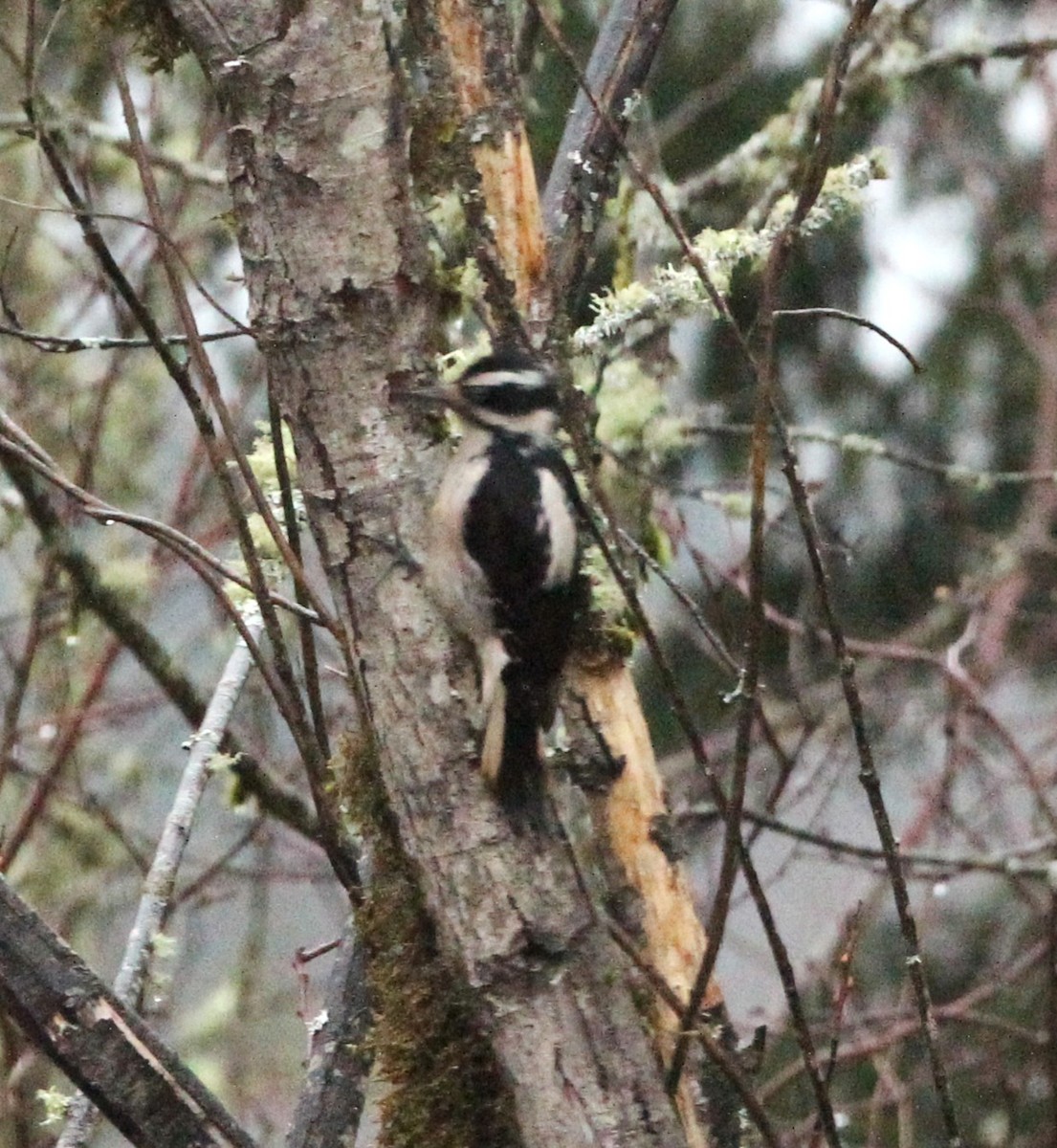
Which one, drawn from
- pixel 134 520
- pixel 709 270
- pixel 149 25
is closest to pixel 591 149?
pixel 709 270

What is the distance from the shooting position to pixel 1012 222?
21.4ft

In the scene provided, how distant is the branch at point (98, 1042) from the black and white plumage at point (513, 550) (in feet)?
1.67

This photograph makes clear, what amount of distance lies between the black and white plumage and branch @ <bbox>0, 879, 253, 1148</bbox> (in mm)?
509

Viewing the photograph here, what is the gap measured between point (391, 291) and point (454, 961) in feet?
2.69

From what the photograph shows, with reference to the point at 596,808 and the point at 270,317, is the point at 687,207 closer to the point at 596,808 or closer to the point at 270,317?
the point at 596,808

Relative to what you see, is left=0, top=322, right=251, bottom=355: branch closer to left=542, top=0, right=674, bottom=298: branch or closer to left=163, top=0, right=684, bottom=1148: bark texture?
left=163, top=0, right=684, bottom=1148: bark texture

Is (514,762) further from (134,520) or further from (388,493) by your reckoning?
(134,520)

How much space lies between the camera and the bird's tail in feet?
6.41

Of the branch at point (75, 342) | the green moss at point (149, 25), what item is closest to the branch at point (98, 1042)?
the branch at point (75, 342)

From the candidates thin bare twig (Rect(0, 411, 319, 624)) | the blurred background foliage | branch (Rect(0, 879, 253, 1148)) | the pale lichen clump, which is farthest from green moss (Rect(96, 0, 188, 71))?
the blurred background foliage

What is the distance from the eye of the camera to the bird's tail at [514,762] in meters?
1.95

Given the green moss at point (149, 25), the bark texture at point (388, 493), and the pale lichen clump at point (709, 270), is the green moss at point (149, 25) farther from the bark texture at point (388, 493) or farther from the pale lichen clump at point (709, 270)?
the pale lichen clump at point (709, 270)

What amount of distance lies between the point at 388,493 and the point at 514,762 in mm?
372

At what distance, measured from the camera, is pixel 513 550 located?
2287 mm
